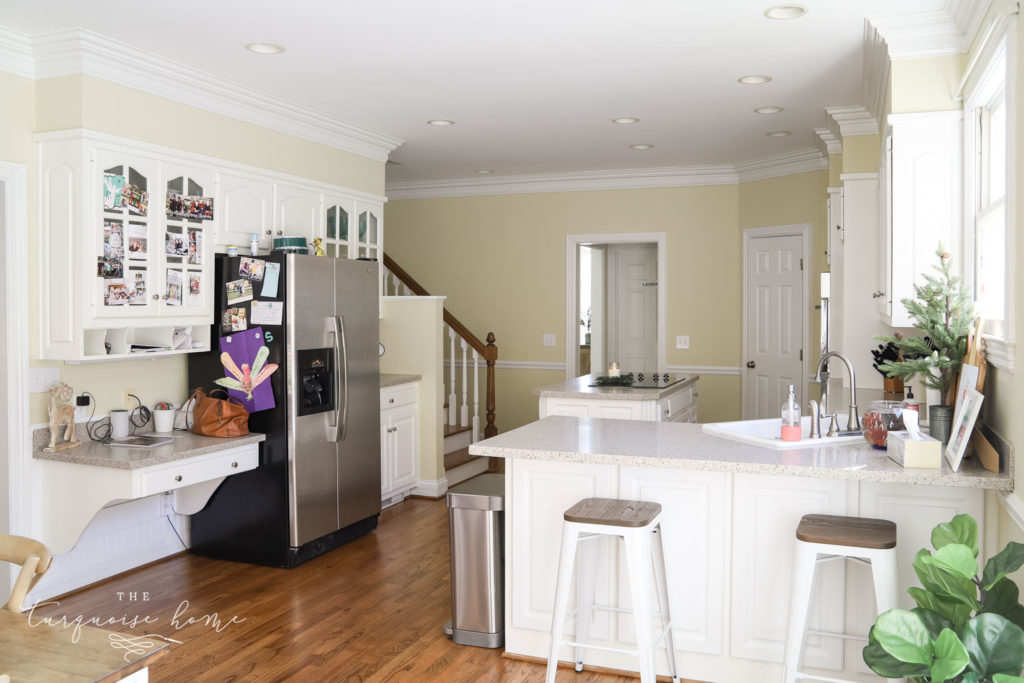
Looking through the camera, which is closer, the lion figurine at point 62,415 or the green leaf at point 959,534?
the green leaf at point 959,534

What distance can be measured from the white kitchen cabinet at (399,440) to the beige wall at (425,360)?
0.06 metres

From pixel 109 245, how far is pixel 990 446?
3643 millimetres

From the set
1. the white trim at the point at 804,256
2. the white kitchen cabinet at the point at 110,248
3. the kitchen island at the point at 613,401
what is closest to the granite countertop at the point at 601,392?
the kitchen island at the point at 613,401

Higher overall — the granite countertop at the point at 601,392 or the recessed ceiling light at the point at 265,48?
the recessed ceiling light at the point at 265,48

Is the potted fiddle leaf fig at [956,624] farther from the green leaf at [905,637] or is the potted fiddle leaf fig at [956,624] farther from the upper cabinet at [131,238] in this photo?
the upper cabinet at [131,238]

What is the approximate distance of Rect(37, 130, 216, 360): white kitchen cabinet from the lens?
376cm

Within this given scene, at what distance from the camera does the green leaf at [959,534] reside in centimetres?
203

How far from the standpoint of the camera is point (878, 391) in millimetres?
4875

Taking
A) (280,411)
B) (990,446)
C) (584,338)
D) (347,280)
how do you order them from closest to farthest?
1. (990,446)
2. (280,411)
3. (347,280)
4. (584,338)

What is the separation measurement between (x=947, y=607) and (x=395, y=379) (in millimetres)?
4210

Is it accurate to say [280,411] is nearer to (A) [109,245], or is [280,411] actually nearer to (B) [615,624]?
(A) [109,245]

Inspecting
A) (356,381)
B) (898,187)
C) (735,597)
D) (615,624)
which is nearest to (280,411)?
(356,381)

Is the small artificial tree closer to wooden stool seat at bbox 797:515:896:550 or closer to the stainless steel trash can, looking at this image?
wooden stool seat at bbox 797:515:896:550

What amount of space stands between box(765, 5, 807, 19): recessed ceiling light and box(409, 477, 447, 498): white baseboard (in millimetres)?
3808
